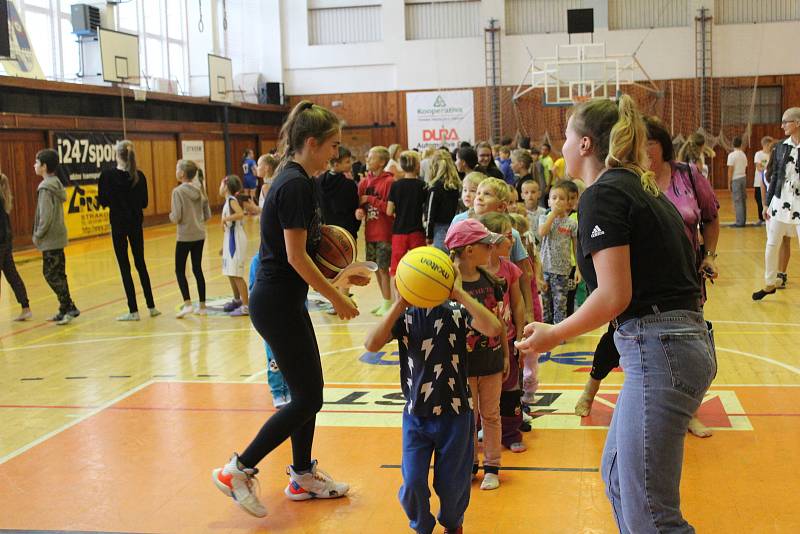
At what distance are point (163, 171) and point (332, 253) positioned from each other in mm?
19064

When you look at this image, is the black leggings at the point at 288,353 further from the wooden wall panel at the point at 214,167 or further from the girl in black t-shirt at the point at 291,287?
the wooden wall panel at the point at 214,167

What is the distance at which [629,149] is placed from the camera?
9.01 ft

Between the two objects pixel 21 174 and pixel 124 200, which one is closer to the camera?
pixel 124 200

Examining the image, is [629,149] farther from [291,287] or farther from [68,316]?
[68,316]

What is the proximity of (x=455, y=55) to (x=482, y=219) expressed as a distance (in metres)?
24.9

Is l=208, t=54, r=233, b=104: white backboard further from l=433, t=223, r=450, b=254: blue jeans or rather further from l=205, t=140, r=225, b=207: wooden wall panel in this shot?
l=433, t=223, r=450, b=254: blue jeans

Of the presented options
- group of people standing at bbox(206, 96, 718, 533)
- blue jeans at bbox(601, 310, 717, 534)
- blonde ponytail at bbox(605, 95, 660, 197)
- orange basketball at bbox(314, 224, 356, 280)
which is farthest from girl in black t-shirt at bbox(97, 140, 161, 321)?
blue jeans at bbox(601, 310, 717, 534)

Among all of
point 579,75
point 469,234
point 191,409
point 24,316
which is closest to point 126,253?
point 24,316

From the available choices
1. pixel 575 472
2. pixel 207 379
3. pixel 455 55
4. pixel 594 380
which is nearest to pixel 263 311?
pixel 575 472

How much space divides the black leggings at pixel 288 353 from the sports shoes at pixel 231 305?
20.0 feet

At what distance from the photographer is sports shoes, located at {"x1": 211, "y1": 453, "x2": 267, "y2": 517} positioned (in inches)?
164

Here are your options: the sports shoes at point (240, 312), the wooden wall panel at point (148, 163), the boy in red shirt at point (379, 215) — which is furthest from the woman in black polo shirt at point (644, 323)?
the wooden wall panel at point (148, 163)

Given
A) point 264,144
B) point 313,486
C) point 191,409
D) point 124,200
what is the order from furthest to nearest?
point 264,144, point 124,200, point 191,409, point 313,486

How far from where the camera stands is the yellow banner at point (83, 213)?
18.2 metres
